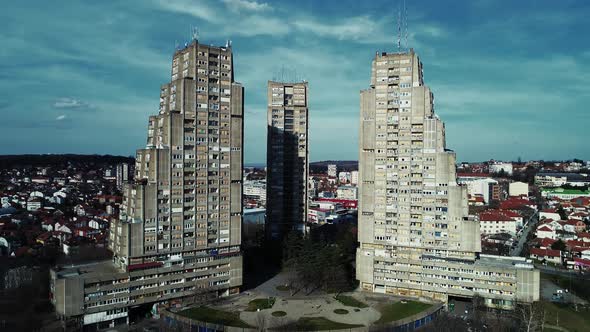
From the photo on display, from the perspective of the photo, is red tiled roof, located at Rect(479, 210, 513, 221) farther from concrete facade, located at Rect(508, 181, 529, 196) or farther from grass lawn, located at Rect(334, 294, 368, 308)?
grass lawn, located at Rect(334, 294, 368, 308)

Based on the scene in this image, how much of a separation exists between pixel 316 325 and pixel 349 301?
8445 millimetres

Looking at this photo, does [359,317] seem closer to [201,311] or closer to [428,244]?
[428,244]

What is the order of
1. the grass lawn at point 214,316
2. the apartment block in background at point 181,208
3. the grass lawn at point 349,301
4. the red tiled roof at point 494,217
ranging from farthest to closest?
the red tiled roof at point 494,217 → the grass lawn at point 349,301 → the apartment block in background at point 181,208 → the grass lawn at point 214,316

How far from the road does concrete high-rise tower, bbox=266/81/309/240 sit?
38693 millimetres

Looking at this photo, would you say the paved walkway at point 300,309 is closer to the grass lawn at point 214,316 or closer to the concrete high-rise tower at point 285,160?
the grass lawn at point 214,316

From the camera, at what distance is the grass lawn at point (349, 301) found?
49.6 m

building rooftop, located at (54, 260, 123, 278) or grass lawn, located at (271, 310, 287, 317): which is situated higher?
building rooftop, located at (54, 260, 123, 278)

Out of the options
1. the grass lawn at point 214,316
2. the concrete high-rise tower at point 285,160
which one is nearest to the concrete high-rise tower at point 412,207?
the grass lawn at point 214,316

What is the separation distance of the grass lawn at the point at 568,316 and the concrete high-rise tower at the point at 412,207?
178 inches

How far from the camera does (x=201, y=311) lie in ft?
152

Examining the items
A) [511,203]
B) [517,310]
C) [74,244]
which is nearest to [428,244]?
[517,310]

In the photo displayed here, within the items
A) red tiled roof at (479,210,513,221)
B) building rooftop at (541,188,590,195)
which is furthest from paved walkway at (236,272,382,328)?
building rooftop at (541,188,590,195)

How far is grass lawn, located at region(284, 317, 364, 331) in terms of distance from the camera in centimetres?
4246

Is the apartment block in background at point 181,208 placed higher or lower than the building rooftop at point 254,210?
higher
